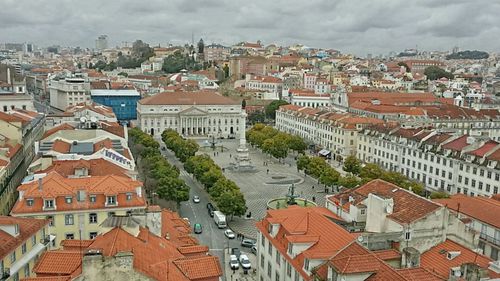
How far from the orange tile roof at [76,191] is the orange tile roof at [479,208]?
2771 cm

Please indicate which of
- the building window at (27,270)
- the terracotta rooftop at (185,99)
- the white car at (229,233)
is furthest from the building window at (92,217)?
the terracotta rooftop at (185,99)

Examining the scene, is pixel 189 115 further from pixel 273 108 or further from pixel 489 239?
pixel 489 239

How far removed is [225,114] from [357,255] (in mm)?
125608

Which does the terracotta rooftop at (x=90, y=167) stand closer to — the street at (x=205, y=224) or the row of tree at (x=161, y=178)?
the row of tree at (x=161, y=178)

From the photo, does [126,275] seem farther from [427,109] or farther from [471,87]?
[471,87]

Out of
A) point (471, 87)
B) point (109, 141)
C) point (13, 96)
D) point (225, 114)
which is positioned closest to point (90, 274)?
point (109, 141)

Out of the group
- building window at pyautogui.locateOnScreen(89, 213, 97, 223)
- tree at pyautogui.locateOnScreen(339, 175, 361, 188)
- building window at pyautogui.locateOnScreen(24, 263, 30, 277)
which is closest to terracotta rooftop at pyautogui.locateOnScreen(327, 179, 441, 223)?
building window at pyautogui.locateOnScreen(89, 213, 97, 223)

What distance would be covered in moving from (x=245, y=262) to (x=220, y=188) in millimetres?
18922

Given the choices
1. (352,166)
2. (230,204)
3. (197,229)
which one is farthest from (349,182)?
(197,229)

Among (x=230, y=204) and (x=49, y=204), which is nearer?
(x=49, y=204)

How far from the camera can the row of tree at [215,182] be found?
61594 mm

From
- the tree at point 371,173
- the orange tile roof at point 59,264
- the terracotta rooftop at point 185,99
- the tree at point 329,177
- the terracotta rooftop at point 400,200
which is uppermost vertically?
the terracotta rooftop at point 185,99

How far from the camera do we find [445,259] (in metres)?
32.7

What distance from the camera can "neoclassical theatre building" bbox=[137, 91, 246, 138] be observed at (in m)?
146
